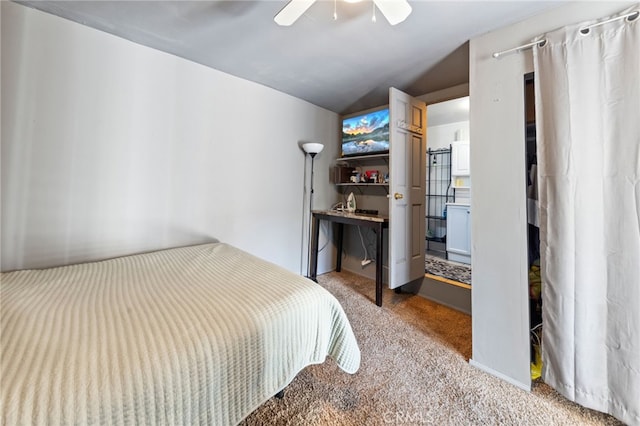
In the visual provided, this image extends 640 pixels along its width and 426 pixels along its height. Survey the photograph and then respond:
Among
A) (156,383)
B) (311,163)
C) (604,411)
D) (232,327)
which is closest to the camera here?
(156,383)

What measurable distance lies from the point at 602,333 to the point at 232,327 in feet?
5.59

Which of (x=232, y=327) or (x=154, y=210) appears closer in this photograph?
(x=232, y=327)

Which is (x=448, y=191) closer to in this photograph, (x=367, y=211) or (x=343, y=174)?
(x=367, y=211)

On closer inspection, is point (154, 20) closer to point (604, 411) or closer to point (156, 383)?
point (156, 383)

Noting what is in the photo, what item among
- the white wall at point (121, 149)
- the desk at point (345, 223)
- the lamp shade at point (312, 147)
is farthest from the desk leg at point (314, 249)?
the lamp shade at point (312, 147)

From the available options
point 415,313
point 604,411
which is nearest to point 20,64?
point 415,313

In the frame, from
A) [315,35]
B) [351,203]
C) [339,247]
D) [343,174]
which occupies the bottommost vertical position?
[339,247]

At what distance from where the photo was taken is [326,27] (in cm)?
166

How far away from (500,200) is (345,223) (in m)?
1.48

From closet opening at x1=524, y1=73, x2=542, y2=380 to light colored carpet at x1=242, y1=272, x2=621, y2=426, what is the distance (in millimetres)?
190

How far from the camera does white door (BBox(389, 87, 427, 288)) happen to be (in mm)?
2271

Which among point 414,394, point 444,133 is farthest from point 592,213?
point 444,133

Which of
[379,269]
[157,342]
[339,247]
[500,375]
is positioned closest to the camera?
[157,342]

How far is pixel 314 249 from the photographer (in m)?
3.02
